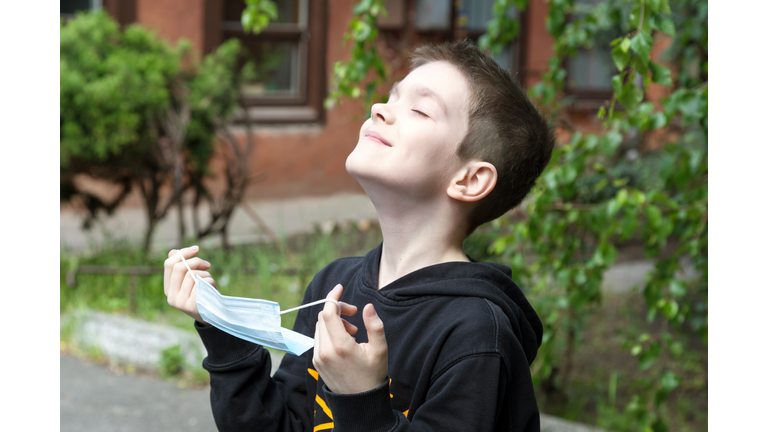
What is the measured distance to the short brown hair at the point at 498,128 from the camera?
4.35ft

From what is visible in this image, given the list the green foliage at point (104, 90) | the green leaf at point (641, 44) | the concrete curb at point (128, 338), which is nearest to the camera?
the green leaf at point (641, 44)

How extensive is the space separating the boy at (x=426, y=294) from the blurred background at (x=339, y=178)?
→ 2.05 ft

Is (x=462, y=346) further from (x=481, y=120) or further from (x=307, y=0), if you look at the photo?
(x=307, y=0)

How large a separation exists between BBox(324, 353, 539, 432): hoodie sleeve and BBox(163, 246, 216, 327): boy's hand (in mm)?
321

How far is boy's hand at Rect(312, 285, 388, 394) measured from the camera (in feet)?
3.58

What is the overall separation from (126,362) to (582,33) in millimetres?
2829

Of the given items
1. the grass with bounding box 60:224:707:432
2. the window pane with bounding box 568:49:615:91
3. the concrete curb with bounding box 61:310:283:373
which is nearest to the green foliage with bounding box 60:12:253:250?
the grass with bounding box 60:224:707:432

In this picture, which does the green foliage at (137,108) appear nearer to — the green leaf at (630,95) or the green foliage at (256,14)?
the green foliage at (256,14)

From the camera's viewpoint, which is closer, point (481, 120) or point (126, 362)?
point (481, 120)

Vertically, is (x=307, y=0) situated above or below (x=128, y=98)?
above

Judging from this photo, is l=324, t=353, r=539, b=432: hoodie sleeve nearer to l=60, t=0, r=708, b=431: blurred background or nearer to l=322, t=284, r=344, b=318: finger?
l=322, t=284, r=344, b=318: finger

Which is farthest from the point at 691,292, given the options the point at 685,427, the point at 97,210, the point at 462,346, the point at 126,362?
the point at 97,210

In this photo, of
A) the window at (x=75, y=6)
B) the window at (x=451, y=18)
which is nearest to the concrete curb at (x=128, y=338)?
the window at (x=75, y=6)

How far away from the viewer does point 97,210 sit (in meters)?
5.25
